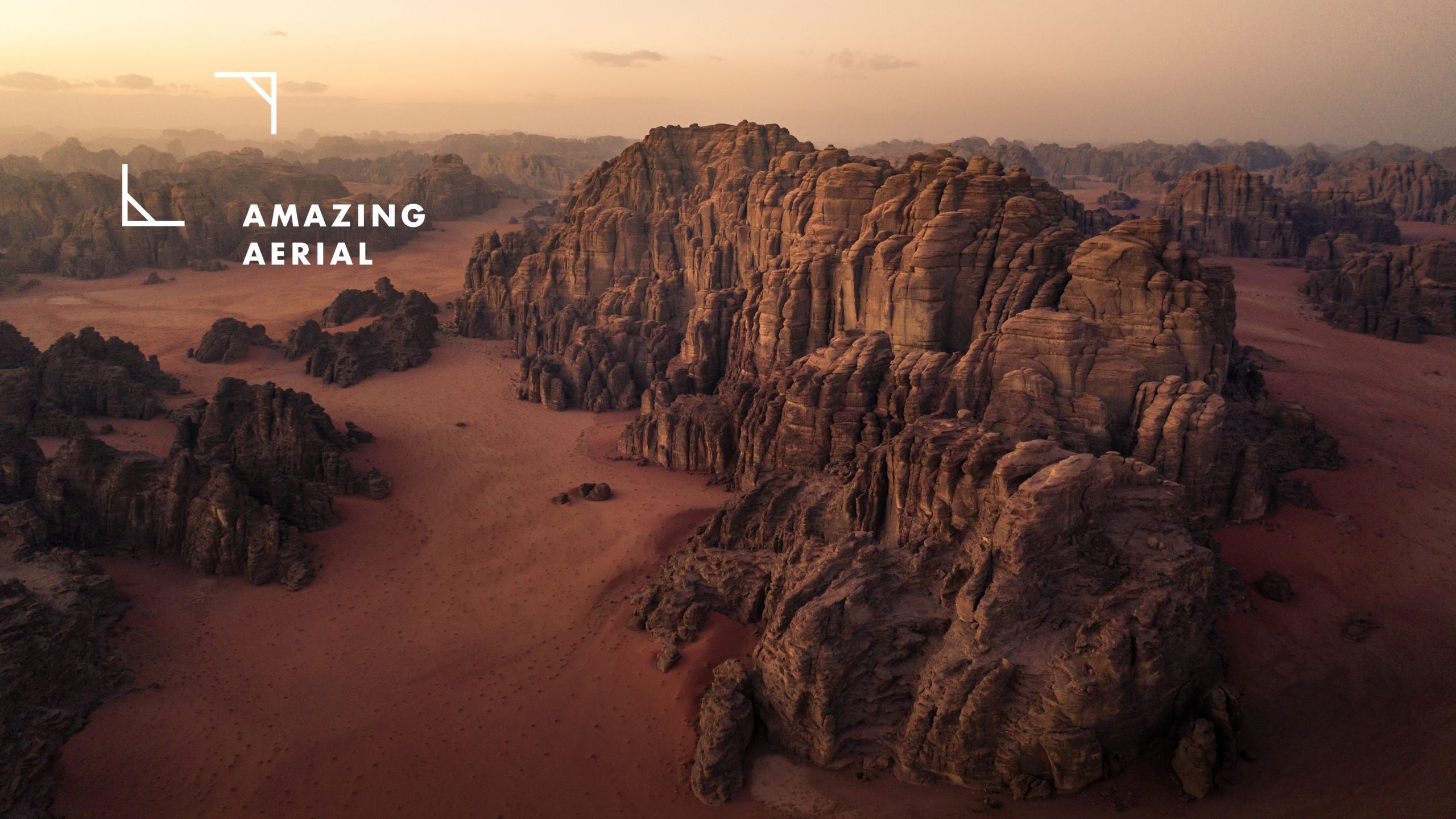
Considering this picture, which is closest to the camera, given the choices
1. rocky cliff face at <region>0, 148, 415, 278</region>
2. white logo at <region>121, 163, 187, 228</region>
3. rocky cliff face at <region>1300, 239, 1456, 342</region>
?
rocky cliff face at <region>1300, 239, 1456, 342</region>

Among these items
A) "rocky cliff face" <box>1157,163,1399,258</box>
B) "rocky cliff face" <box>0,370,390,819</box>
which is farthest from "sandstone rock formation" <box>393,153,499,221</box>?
"rocky cliff face" <box>1157,163,1399,258</box>

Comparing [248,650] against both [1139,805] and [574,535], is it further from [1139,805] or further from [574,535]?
[1139,805]

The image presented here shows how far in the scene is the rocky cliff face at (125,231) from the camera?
250ft

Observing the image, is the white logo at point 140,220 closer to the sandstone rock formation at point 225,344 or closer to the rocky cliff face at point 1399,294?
the sandstone rock formation at point 225,344

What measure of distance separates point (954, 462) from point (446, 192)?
355ft

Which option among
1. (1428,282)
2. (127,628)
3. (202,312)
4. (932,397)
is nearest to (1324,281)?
(1428,282)

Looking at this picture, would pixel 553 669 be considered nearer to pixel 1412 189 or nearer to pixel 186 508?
pixel 186 508

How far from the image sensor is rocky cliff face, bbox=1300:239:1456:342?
50969 millimetres

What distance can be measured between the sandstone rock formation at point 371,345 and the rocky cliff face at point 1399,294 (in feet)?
194

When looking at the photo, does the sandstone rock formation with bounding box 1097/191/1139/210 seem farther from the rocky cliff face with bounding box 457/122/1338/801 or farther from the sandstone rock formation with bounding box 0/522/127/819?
the sandstone rock formation with bounding box 0/522/127/819

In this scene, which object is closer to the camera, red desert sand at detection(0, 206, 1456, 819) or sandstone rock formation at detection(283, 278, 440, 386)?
red desert sand at detection(0, 206, 1456, 819)

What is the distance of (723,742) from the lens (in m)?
16.7

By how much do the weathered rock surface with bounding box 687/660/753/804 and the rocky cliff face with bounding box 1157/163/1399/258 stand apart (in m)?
79.7

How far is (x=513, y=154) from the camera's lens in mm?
172750
